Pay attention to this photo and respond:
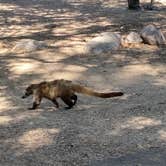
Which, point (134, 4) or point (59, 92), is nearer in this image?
point (59, 92)

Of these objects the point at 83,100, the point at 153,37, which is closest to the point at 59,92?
the point at 83,100

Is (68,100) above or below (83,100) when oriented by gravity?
above

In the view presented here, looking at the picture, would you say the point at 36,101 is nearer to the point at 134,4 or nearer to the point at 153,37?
the point at 153,37

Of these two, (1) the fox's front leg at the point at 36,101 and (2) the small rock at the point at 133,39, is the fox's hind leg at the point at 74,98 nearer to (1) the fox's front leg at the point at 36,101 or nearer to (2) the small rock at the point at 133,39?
(1) the fox's front leg at the point at 36,101

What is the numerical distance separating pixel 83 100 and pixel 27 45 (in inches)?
179

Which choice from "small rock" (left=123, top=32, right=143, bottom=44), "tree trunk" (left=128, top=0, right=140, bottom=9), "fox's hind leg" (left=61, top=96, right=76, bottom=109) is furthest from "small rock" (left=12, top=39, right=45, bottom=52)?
"tree trunk" (left=128, top=0, right=140, bottom=9)

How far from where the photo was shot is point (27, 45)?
43.4 ft

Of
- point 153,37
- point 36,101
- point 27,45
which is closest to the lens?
point 36,101

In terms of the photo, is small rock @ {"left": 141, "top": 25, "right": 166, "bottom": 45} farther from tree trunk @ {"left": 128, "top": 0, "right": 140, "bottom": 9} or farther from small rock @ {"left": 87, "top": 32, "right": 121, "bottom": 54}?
tree trunk @ {"left": 128, "top": 0, "right": 140, "bottom": 9}

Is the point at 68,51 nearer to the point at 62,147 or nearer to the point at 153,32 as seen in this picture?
the point at 153,32

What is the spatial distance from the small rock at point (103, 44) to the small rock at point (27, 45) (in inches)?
48.6

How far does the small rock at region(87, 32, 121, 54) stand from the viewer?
12898 millimetres

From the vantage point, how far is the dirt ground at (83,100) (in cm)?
649

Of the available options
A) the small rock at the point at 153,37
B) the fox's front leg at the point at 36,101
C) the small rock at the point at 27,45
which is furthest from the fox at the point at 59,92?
the small rock at the point at 153,37
